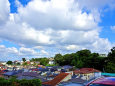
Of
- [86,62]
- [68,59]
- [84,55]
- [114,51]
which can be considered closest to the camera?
[114,51]

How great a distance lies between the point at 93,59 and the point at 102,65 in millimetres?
4066

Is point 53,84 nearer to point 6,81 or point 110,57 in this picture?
point 6,81

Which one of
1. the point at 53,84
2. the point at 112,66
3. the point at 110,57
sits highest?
the point at 110,57

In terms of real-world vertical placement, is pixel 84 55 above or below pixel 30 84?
above

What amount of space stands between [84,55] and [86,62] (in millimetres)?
8584

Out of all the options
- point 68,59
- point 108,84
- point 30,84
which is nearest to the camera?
point 108,84

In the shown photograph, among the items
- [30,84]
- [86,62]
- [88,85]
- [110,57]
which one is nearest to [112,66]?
[110,57]

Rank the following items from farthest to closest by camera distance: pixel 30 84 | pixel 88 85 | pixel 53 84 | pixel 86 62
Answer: pixel 86 62 → pixel 53 84 → pixel 30 84 → pixel 88 85

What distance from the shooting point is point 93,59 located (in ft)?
169

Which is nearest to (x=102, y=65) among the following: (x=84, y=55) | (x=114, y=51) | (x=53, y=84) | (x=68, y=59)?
(x=114, y=51)

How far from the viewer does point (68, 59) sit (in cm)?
7231

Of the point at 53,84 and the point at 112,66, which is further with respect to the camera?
the point at 112,66

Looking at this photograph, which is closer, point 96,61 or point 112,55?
point 112,55

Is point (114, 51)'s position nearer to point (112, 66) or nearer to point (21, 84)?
point (112, 66)
